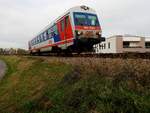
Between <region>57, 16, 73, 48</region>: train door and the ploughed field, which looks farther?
<region>57, 16, 73, 48</region>: train door

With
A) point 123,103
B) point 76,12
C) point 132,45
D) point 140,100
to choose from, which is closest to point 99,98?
point 123,103

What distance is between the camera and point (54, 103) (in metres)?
7.66

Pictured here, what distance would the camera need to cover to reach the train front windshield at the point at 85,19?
15653 mm

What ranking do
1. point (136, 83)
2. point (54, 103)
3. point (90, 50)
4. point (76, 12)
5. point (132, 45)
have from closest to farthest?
point (136, 83) → point (54, 103) → point (76, 12) → point (90, 50) → point (132, 45)

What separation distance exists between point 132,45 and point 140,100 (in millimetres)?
61905

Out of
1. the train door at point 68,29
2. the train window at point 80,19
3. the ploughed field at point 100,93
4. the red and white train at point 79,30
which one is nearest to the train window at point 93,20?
the red and white train at point 79,30

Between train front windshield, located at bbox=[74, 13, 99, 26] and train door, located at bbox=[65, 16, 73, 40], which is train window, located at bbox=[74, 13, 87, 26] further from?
train door, located at bbox=[65, 16, 73, 40]

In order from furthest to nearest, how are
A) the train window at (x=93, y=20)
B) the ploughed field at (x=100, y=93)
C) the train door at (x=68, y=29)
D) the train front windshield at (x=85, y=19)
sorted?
the train window at (x=93, y=20)
the train front windshield at (x=85, y=19)
the train door at (x=68, y=29)
the ploughed field at (x=100, y=93)

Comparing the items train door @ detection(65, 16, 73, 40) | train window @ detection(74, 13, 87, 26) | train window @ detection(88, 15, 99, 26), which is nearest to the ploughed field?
train door @ detection(65, 16, 73, 40)

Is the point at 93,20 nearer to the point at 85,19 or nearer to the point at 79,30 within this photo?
the point at 85,19

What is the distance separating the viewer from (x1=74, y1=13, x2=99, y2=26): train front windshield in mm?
15653

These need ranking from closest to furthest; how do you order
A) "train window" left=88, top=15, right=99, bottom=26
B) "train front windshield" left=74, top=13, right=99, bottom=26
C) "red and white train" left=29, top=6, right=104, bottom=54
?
1. "red and white train" left=29, top=6, right=104, bottom=54
2. "train front windshield" left=74, top=13, right=99, bottom=26
3. "train window" left=88, top=15, right=99, bottom=26

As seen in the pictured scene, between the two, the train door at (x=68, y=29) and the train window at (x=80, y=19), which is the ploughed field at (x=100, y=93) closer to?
the train door at (x=68, y=29)

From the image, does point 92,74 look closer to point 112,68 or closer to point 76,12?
point 112,68
